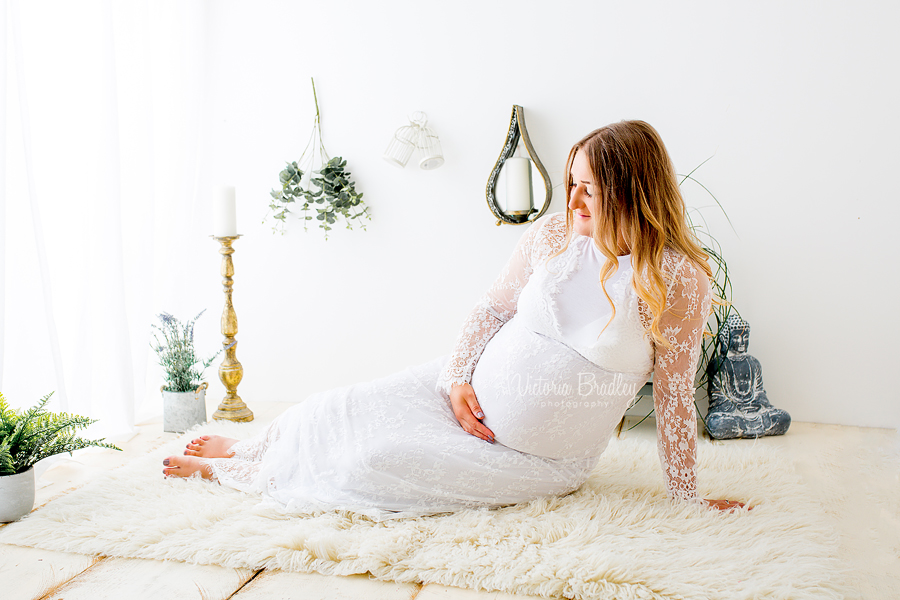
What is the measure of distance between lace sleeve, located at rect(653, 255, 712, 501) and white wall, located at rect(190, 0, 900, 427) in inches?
44.5

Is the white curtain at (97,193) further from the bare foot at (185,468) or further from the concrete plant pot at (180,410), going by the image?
the bare foot at (185,468)

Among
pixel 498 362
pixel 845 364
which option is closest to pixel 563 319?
pixel 498 362

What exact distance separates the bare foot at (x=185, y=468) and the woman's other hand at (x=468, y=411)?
687 mm

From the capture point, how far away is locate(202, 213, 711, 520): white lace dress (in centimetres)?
140

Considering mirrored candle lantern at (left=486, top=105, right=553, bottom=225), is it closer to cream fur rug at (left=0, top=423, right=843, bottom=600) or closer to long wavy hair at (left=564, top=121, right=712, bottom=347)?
long wavy hair at (left=564, top=121, right=712, bottom=347)

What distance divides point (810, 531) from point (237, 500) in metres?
1.31

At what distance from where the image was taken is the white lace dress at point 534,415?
4.59 ft

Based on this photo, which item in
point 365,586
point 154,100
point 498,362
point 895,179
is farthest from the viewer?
point 154,100

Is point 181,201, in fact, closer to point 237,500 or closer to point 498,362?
point 237,500

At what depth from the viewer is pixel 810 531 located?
1.40m

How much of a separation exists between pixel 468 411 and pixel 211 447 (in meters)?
0.76

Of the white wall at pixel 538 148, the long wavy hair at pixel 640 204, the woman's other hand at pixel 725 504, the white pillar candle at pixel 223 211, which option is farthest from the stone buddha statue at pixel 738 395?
the white pillar candle at pixel 223 211

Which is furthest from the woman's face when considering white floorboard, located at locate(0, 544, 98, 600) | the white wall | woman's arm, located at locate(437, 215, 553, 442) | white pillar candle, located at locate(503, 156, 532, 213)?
white floorboard, located at locate(0, 544, 98, 600)

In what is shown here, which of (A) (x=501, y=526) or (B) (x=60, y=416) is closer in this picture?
(A) (x=501, y=526)
